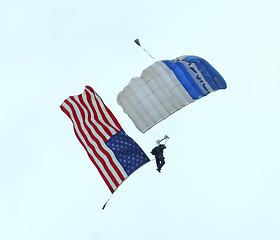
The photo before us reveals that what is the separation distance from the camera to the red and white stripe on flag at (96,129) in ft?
125

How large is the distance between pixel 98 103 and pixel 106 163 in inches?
153

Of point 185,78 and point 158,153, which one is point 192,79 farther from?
point 158,153

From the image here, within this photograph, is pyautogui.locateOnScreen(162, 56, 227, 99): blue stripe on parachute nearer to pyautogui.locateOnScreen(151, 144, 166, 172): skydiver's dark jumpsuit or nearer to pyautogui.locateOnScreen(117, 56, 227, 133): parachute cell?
pyautogui.locateOnScreen(117, 56, 227, 133): parachute cell

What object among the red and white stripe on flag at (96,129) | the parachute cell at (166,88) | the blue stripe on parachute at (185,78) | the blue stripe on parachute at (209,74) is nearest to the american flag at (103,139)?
the red and white stripe on flag at (96,129)

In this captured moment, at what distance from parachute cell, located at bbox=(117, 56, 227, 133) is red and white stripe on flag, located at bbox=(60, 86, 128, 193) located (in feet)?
4.32

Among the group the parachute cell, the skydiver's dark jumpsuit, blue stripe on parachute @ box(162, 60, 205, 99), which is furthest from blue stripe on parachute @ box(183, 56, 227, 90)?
the skydiver's dark jumpsuit

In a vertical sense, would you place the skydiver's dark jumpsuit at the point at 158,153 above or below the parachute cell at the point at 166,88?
below

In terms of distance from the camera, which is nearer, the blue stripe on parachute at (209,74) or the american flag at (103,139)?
the american flag at (103,139)

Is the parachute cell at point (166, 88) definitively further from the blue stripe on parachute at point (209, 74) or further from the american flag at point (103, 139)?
the american flag at point (103, 139)

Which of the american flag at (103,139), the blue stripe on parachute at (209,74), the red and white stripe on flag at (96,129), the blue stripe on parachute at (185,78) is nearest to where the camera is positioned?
the red and white stripe on flag at (96,129)

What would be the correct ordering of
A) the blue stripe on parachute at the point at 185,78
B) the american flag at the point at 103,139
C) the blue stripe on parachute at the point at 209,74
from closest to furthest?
the american flag at the point at 103,139 < the blue stripe on parachute at the point at 209,74 < the blue stripe on parachute at the point at 185,78

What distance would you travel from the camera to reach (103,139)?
39312 millimetres

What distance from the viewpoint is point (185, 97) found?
130 ft

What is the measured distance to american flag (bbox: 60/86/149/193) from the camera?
38.3 metres
